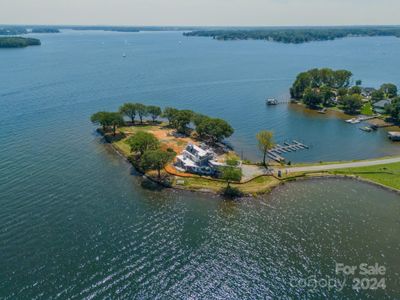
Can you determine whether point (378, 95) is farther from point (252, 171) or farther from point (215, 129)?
point (252, 171)

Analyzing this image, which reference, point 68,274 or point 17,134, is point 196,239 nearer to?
point 68,274

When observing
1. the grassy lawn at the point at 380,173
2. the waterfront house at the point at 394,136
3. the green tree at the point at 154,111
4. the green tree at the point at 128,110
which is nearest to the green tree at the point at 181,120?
the green tree at the point at 154,111

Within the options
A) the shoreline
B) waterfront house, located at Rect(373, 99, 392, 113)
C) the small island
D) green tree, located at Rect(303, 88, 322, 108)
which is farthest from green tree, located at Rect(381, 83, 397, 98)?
the shoreline

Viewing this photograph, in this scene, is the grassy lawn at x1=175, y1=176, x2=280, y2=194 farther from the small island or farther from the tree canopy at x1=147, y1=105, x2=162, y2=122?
the tree canopy at x1=147, y1=105, x2=162, y2=122

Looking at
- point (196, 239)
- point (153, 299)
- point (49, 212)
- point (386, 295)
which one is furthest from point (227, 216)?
point (49, 212)

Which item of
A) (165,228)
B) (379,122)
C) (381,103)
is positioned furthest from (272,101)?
(165,228)

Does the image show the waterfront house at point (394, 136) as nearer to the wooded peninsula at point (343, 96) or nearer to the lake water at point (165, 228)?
the lake water at point (165, 228)
